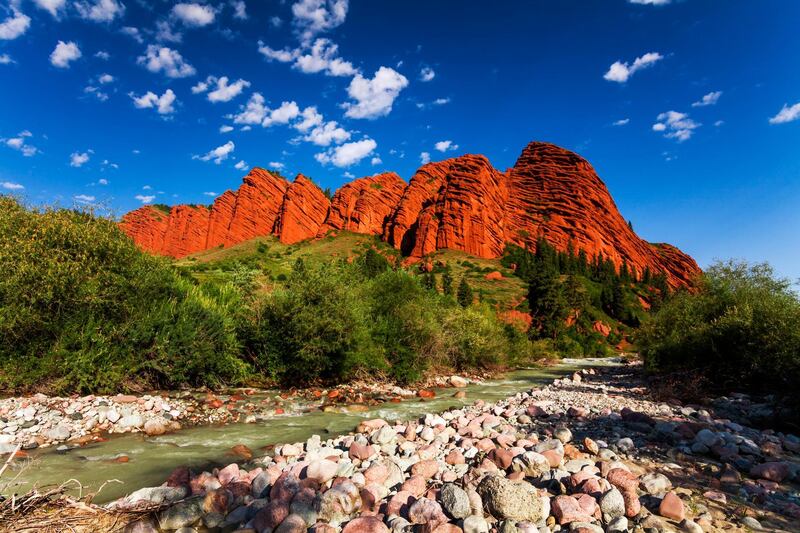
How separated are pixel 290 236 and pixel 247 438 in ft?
391

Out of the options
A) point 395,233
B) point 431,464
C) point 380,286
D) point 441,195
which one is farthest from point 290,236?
point 431,464

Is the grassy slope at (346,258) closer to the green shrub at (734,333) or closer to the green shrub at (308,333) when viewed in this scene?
the green shrub at (308,333)

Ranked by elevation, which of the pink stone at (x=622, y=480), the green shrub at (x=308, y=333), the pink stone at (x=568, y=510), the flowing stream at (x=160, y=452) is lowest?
the flowing stream at (x=160, y=452)

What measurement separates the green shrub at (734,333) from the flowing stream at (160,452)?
13.3m

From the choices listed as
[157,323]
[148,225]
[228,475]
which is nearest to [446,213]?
[157,323]

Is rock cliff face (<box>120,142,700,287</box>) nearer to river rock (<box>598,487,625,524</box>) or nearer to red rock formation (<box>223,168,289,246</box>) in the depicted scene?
red rock formation (<box>223,168,289,246</box>)

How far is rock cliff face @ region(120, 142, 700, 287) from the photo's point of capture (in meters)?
108

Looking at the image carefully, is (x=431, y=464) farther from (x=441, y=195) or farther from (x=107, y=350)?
(x=441, y=195)

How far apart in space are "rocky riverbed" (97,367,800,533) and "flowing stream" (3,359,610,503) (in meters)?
1.40

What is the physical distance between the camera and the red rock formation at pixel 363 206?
417ft

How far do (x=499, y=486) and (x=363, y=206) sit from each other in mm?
125893

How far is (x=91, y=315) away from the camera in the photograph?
48.8 feet

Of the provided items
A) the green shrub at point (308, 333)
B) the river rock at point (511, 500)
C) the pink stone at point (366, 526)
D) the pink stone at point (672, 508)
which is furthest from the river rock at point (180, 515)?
the green shrub at point (308, 333)

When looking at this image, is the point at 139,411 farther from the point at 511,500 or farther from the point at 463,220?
the point at 463,220
